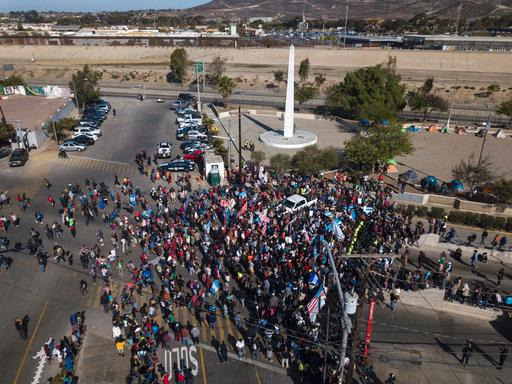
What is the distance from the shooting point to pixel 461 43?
115 metres

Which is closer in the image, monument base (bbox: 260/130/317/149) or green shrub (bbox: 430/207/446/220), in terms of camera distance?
green shrub (bbox: 430/207/446/220)

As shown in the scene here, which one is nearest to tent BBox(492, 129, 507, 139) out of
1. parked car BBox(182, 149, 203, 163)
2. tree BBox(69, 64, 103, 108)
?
parked car BBox(182, 149, 203, 163)

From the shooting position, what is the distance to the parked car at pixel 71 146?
43.8 m

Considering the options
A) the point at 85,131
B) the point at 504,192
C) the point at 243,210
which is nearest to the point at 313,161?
the point at 243,210

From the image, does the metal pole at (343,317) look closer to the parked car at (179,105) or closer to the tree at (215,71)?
the parked car at (179,105)

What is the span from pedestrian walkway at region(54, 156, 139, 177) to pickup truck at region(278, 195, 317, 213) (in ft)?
53.1

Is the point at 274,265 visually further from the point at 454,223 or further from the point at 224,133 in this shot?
the point at 224,133

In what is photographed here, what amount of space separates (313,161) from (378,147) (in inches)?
222

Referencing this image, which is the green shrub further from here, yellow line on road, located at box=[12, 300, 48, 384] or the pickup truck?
yellow line on road, located at box=[12, 300, 48, 384]

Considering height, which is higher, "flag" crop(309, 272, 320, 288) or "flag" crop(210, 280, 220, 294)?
"flag" crop(309, 272, 320, 288)

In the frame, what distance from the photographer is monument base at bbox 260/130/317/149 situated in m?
45.7

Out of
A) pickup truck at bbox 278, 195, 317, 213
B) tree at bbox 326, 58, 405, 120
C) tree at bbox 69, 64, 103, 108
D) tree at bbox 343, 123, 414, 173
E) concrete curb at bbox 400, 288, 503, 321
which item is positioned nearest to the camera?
concrete curb at bbox 400, 288, 503, 321

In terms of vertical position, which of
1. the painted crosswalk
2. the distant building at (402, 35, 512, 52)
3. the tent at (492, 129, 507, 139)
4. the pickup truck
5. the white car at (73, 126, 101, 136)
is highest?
the distant building at (402, 35, 512, 52)

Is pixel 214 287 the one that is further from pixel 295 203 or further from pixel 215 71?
pixel 215 71
